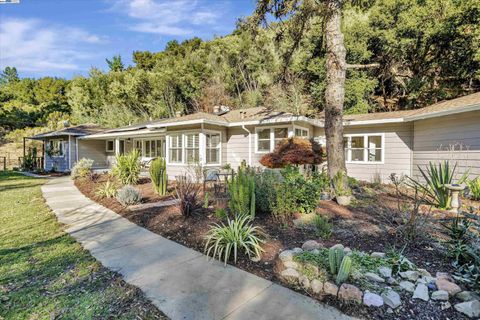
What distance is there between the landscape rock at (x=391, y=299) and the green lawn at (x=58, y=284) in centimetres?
220

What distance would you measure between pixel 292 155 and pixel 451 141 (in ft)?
17.3

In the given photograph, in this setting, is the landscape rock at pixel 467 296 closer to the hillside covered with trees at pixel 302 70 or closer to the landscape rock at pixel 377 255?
the landscape rock at pixel 377 255

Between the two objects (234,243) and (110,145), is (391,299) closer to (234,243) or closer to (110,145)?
(234,243)

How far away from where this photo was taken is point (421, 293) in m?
2.54

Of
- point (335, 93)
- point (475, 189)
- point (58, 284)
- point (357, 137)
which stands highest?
point (335, 93)

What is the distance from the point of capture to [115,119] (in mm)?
26578

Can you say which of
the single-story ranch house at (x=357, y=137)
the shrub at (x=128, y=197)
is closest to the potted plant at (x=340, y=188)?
the single-story ranch house at (x=357, y=137)

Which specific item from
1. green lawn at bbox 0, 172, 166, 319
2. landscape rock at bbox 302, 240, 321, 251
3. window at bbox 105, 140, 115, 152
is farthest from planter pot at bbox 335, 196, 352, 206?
window at bbox 105, 140, 115, 152

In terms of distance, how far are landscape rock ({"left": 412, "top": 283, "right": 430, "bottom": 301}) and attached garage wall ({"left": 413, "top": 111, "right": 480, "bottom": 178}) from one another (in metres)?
7.19

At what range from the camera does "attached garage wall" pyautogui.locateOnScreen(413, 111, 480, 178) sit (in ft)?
25.1

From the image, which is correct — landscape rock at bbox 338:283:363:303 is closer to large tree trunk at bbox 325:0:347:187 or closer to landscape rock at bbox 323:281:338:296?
landscape rock at bbox 323:281:338:296

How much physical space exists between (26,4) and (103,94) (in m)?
19.7

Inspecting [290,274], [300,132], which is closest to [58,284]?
[290,274]

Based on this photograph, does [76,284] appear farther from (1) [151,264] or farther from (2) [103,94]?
(2) [103,94]
